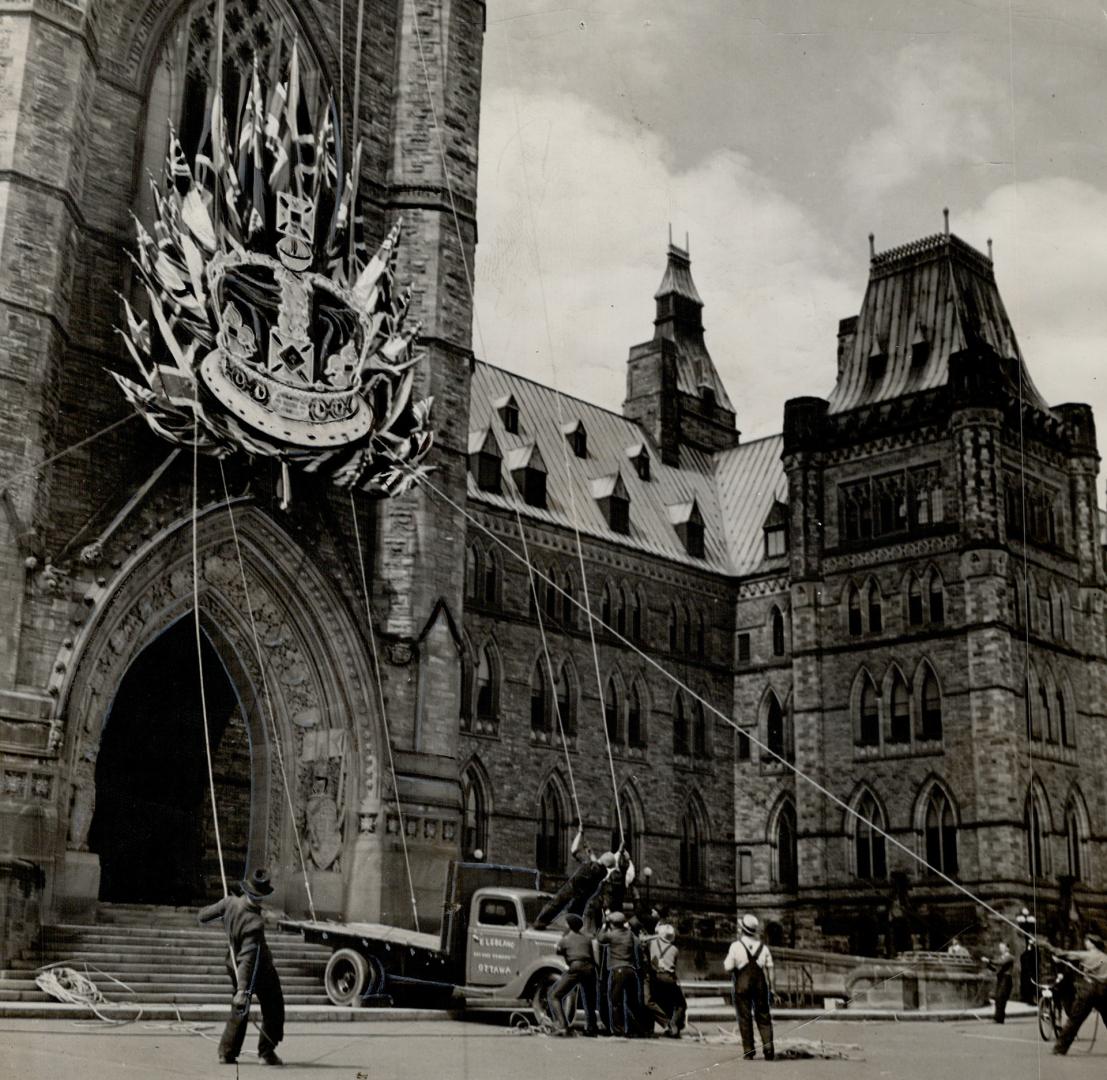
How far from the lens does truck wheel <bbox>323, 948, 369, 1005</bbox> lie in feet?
61.0

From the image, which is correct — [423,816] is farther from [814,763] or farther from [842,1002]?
[814,763]

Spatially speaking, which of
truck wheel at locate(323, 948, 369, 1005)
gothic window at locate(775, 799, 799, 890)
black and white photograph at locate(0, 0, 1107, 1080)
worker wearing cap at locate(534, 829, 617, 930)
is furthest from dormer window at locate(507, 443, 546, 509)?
worker wearing cap at locate(534, 829, 617, 930)

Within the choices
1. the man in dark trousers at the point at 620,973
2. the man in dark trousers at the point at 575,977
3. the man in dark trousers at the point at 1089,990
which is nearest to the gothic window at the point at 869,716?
the man in dark trousers at the point at 1089,990

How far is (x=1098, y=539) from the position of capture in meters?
44.5

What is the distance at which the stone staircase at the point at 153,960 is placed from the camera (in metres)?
18.2

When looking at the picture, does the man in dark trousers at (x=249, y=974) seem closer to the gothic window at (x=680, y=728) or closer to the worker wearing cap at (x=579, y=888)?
the worker wearing cap at (x=579, y=888)

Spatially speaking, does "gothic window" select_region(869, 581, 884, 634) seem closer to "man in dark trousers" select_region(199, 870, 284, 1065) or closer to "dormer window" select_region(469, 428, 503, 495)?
"dormer window" select_region(469, 428, 503, 495)

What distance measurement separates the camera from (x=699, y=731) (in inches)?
1845

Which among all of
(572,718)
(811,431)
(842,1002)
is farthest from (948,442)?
(842,1002)

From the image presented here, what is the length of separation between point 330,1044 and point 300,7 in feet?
56.6

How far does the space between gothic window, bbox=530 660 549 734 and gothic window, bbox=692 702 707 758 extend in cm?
650

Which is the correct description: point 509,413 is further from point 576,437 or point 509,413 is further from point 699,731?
point 699,731

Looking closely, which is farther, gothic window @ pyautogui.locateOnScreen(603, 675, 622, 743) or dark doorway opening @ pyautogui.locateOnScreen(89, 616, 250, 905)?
gothic window @ pyautogui.locateOnScreen(603, 675, 622, 743)

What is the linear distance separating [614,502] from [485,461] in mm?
6016
